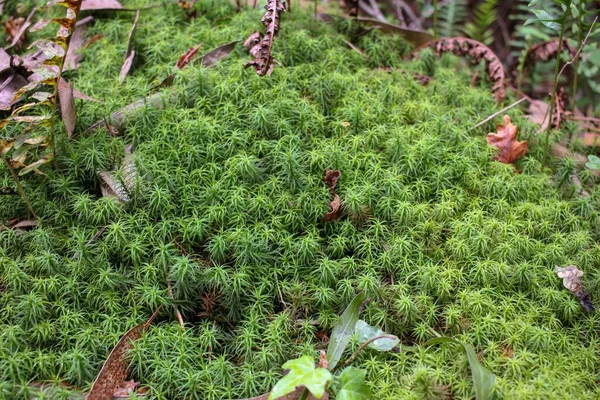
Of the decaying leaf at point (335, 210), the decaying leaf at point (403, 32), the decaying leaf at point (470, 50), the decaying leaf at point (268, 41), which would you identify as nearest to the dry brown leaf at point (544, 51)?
the decaying leaf at point (470, 50)

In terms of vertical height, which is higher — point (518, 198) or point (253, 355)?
point (518, 198)

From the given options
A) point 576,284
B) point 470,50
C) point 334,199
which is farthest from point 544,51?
point 334,199

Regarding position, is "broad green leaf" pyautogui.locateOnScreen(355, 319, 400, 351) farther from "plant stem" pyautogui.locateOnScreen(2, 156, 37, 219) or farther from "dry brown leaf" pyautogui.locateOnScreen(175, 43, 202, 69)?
"dry brown leaf" pyautogui.locateOnScreen(175, 43, 202, 69)

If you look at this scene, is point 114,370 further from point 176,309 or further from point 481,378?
point 481,378

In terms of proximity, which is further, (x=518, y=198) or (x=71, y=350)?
(x=518, y=198)

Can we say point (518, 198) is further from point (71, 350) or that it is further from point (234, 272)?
point (71, 350)

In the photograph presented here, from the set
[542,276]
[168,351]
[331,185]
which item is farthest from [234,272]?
[542,276]
